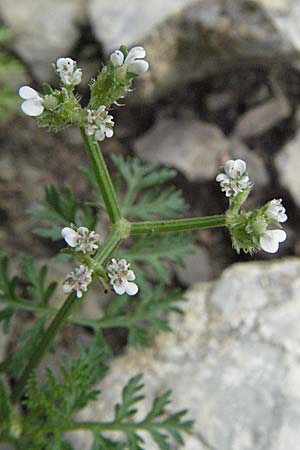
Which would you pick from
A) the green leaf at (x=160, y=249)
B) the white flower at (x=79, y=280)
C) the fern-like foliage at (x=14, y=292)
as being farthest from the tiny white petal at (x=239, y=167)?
the fern-like foliage at (x=14, y=292)

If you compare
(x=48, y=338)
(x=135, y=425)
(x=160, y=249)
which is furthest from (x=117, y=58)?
(x=135, y=425)

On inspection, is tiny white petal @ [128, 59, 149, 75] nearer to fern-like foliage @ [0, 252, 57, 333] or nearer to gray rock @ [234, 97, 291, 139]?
fern-like foliage @ [0, 252, 57, 333]

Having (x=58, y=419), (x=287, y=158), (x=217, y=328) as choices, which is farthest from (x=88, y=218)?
(x=287, y=158)

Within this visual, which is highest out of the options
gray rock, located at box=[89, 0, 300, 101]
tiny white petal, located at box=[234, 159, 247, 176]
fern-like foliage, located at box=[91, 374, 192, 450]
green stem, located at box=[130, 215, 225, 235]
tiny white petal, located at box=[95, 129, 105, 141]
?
gray rock, located at box=[89, 0, 300, 101]

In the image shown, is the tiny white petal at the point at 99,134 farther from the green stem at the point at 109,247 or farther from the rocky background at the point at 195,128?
the rocky background at the point at 195,128

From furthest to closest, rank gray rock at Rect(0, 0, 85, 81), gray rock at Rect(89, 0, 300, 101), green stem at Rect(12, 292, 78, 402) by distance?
gray rock at Rect(0, 0, 85, 81) → gray rock at Rect(89, 0, 300, 101) → green stem at Rect(12, 292, 78, 402)

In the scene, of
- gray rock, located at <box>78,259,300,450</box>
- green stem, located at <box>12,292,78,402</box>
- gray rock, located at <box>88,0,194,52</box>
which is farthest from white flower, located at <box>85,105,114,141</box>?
gray rock, located at <box>88,0,194,52</box>

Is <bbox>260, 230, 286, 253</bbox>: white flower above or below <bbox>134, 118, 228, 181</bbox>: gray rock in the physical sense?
below

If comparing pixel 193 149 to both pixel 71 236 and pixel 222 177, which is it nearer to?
pixel 222 177
